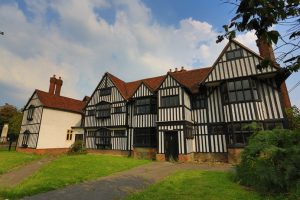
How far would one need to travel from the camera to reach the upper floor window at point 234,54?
54.2ft

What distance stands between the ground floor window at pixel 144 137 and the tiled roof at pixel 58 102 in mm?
12689

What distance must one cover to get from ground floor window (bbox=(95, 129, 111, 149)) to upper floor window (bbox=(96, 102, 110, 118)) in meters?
1.73

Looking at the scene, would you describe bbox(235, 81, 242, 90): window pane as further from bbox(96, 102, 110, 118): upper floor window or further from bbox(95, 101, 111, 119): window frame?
bbox(96, 102, 110, 118): upper floor window

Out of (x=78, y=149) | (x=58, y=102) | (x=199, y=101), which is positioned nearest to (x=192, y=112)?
(x=199, y=101)

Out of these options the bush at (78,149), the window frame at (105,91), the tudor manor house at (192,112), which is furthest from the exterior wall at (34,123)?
the window frame at (105,91)

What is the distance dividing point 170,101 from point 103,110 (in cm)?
935

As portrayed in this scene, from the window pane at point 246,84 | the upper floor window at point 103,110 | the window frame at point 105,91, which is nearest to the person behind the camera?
the window pane at point 246,84

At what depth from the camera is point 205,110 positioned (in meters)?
17.8

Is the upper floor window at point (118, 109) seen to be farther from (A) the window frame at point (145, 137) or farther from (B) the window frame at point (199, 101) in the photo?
(B) the window frame at point (199, 101)

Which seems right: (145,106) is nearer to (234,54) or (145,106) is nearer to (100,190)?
(234,54)

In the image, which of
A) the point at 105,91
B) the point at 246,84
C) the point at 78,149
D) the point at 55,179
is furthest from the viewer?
the point at 105,91

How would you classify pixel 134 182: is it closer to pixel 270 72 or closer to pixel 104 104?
pixel 270 72

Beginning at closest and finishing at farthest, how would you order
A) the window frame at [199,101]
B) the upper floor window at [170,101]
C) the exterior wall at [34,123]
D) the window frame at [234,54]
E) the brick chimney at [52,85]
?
1. the window frame at [234,54]
2. the upper floor window at [170,101]
3. the window frame at [199,101]
4. the exterior wall at [34,123]
5. the brick chimney at [52,85]

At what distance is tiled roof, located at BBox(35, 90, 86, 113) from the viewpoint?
25.8 metres
